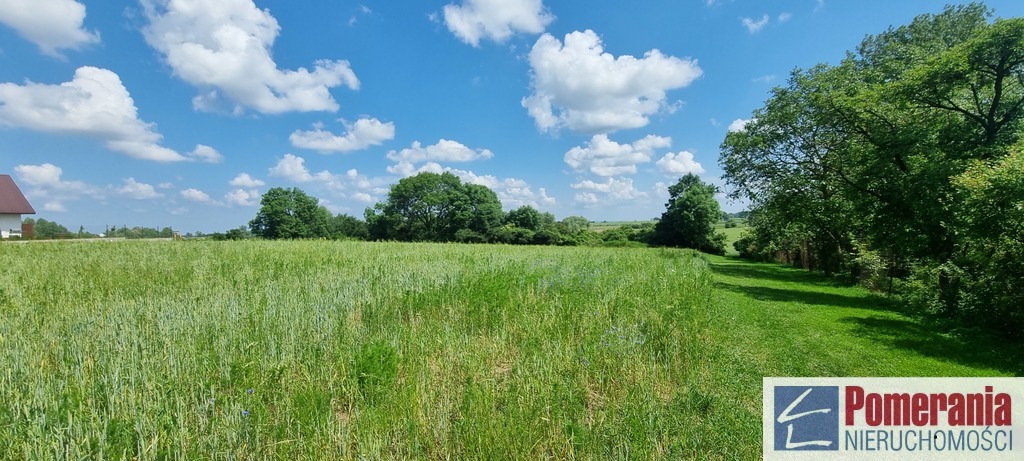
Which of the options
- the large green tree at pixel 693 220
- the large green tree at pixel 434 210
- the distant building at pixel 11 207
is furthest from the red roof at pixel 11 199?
the large green tree at pixel 693 220

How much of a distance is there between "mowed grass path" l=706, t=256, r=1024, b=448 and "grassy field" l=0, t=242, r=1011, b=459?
4cm

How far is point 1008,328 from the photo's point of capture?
7066mm

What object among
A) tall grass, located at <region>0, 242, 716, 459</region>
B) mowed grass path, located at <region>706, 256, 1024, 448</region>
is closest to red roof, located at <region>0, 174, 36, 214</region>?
tall grass, located at <region>0, 242, 716, 459</region>

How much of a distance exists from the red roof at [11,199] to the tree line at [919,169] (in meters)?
60.5

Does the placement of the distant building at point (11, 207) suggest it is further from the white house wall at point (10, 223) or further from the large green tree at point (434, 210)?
the large green tree at point (434, 210)

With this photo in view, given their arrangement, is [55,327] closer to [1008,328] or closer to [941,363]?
[941,363]

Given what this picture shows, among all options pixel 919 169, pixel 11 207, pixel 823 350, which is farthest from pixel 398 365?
pixel 11 207

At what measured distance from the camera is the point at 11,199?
3475 cm

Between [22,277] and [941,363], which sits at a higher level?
[22,277]

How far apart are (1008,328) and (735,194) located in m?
13.7

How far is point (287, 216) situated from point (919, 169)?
61692 millimetres

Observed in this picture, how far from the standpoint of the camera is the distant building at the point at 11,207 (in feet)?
110

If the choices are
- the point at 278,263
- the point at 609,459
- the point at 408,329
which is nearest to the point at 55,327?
the point at 408,329

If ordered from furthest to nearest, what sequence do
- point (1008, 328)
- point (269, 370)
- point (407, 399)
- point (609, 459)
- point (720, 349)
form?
point (1008, 328)
point (720, 349)
point (269, 370)
point (407, 399)
point (609, 459)
